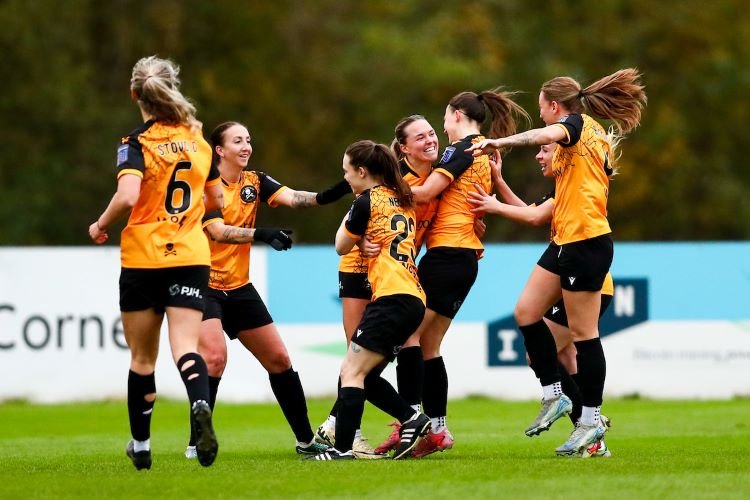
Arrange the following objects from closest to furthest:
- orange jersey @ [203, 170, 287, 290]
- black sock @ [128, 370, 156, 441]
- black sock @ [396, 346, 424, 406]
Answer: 1. black sock @ [128, 370, 156, 441]
2. black sock @ [396, 346, 424, 406]
3. orange jersey @ [203, 170, 287, 290]

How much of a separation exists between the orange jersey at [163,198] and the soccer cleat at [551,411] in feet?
8.36

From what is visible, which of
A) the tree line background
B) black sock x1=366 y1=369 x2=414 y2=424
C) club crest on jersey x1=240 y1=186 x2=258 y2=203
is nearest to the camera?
black sock x1=366 y1=369 x2=414 y2=424

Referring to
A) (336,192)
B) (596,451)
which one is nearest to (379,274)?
(336,192)

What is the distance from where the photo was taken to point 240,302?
9484 mm

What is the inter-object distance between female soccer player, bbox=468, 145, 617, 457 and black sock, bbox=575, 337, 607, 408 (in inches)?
11.7

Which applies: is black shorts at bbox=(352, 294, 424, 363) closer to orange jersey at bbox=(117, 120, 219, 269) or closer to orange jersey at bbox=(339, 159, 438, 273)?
orange jersey at bbox=(339, 159, 438, 273)

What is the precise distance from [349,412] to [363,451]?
0.67m

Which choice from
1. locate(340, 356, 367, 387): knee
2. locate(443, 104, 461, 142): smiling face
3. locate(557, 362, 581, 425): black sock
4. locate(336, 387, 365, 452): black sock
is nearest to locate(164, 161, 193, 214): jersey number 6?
locate(340, 356, 367, 387): knee

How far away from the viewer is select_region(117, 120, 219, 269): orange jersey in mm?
7859

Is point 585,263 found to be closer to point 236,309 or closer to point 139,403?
point 236,309

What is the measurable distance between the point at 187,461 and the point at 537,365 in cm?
241

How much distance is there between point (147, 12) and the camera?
35.3 metres

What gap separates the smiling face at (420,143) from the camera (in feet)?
31.0

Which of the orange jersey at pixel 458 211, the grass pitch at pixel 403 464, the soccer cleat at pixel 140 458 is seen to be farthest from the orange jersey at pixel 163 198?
the orange jersey at pixel 458 211
